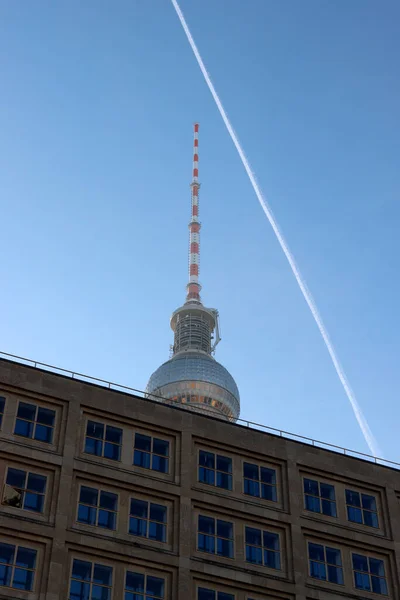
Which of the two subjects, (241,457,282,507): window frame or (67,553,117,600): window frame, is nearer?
(67,553,117,600): window frame

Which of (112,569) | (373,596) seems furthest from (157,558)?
(373,596)

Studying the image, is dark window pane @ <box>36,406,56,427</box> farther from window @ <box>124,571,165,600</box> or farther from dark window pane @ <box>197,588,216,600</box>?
dark window pane @ <box>197,588,216,600</box>

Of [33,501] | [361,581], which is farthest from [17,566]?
[361,581]

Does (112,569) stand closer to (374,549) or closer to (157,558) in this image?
(157,558)

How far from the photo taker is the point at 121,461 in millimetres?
57031

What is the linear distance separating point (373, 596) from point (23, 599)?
21.6m

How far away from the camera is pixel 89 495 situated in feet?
180

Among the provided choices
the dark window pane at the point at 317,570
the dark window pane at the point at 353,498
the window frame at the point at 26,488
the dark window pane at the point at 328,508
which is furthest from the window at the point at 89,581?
the dark window pane at the point at 353,498

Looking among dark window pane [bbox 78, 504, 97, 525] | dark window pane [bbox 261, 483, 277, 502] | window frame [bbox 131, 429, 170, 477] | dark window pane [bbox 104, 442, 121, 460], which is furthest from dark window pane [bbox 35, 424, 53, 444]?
dark window pane [bbox 261, 483, 277, 502]

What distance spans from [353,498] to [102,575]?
1823cm

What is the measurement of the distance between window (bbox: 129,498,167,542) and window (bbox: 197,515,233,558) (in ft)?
7.29

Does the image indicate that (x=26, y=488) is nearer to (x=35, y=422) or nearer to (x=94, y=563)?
(x=35, y=422)

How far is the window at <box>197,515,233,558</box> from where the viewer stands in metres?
56.2

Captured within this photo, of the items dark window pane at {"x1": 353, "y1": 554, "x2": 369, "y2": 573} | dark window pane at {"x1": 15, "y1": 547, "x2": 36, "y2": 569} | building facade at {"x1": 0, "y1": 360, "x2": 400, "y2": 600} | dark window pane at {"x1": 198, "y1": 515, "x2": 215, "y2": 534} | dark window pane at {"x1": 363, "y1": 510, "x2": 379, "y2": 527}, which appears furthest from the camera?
dark window pane at {"x1": 363, "y1": 510, "x2": 379, "y2": 527}
